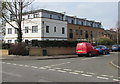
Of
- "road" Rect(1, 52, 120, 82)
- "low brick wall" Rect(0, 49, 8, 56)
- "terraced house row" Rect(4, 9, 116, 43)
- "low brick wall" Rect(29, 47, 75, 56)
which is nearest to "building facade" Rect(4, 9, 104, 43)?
"terraced house row" Rect(4, 9, 116, 43)

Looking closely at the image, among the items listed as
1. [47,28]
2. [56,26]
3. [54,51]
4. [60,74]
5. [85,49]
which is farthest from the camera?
[56,26]

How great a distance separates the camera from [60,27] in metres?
47.2

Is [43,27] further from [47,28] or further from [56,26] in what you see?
[56,26]

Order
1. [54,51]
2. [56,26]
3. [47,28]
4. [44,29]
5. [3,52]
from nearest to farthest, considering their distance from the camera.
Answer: [3,52] → [54,51] → [44,29] → [47,28] → [56,26]

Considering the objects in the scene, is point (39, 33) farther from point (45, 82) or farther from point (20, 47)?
point (45, 82)

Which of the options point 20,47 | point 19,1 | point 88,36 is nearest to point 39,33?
point 19,1

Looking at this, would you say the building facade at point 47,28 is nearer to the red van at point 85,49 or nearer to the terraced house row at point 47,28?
the terraced house row at point 47,28

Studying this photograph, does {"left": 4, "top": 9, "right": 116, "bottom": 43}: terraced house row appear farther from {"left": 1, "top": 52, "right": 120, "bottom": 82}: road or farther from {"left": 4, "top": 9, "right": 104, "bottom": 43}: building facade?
{"left": 1, "top": 52, "right": 120, "bottom": 82}: road

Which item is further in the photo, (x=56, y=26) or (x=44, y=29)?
(x=56, y=26)

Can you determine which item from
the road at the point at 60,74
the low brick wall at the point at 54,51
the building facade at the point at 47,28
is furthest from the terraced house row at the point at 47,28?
the road at the point at 60,74

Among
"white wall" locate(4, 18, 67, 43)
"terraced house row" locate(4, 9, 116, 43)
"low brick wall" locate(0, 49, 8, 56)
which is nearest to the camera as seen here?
"low brick wall" locate(0, 49, 8, 56)

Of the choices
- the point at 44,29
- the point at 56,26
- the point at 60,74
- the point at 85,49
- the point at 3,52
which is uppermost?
the point at 56,26

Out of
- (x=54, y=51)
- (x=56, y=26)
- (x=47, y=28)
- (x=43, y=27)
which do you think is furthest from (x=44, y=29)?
(x=54, y=51)

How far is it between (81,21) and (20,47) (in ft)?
132
